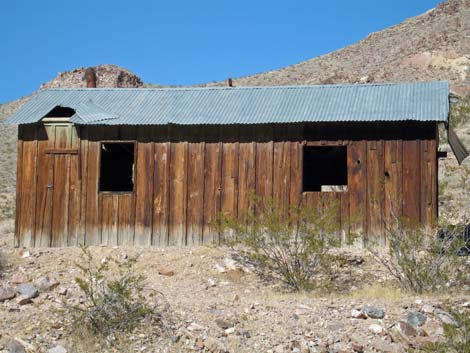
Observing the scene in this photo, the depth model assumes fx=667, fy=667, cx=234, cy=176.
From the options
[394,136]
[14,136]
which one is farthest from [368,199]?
[14,136]

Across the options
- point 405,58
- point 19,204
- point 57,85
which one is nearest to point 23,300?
point 19,204

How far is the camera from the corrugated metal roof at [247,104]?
1368 cm

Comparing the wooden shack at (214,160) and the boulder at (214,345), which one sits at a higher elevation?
the wooden shack at (214,160)

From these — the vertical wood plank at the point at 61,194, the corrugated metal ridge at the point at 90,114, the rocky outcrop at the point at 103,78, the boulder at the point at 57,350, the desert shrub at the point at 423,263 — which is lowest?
the boulder at the point at 57,350

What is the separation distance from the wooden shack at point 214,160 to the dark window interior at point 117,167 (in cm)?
135

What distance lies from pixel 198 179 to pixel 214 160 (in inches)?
20.7

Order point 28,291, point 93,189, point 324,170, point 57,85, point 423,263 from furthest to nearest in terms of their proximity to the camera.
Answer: point 57,85 < point 324,170 < point 93,189 < point 423,263 < point 28,291

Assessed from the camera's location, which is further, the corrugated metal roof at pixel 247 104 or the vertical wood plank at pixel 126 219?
the vertical wood plank at pixel 126 219

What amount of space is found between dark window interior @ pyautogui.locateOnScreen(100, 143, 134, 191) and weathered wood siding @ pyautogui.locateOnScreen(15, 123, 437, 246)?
1.40 meters

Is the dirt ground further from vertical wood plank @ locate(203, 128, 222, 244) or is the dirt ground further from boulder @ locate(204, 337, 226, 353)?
vertical wood plank @ locate(203, 128, 222, 244)

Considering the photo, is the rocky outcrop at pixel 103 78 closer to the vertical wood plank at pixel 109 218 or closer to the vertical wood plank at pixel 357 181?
the vertical wood plank at pixel 109 218

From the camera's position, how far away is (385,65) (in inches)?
1591

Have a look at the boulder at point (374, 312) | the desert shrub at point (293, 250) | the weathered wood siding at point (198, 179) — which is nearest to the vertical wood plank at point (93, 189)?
the weathered wood siding at point (198, 179)

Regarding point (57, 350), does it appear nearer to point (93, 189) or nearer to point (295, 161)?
point (93, 189)
